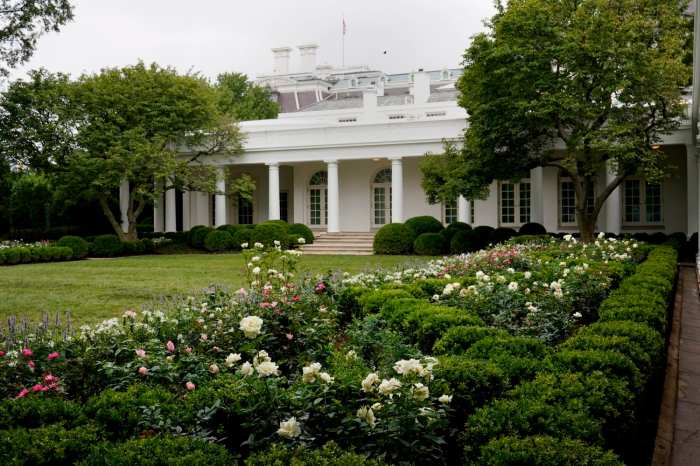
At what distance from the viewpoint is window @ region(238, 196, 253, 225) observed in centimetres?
3212

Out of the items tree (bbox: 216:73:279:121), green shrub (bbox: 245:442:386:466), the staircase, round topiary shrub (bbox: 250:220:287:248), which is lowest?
A: green shrub (bbox: 245:442:386:466)

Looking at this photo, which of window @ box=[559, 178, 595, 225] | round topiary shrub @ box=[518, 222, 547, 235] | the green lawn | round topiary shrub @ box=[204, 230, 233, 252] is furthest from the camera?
window @ box=[559, 178, 595, 225]

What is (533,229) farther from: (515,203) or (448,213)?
(448,213)

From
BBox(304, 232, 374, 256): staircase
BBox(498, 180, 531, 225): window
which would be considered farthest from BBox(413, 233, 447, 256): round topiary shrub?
BBox(498, 180, 531, 225): window

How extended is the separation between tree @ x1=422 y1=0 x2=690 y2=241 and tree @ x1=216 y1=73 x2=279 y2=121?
29.8 metres

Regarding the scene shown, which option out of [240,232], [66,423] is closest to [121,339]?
[66,423]

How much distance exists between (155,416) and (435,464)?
1.46m

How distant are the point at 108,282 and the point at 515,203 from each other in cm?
1722

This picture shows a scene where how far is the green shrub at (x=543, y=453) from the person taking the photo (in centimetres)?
280

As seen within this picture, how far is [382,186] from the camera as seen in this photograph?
28.9 metres

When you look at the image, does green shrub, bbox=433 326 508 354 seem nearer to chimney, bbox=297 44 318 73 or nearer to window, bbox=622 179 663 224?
window, bbox=622 179 663 224

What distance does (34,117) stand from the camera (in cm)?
2452

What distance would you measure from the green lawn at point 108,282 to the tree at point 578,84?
198 inches

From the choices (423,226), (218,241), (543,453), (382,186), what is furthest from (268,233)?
(543,453)
